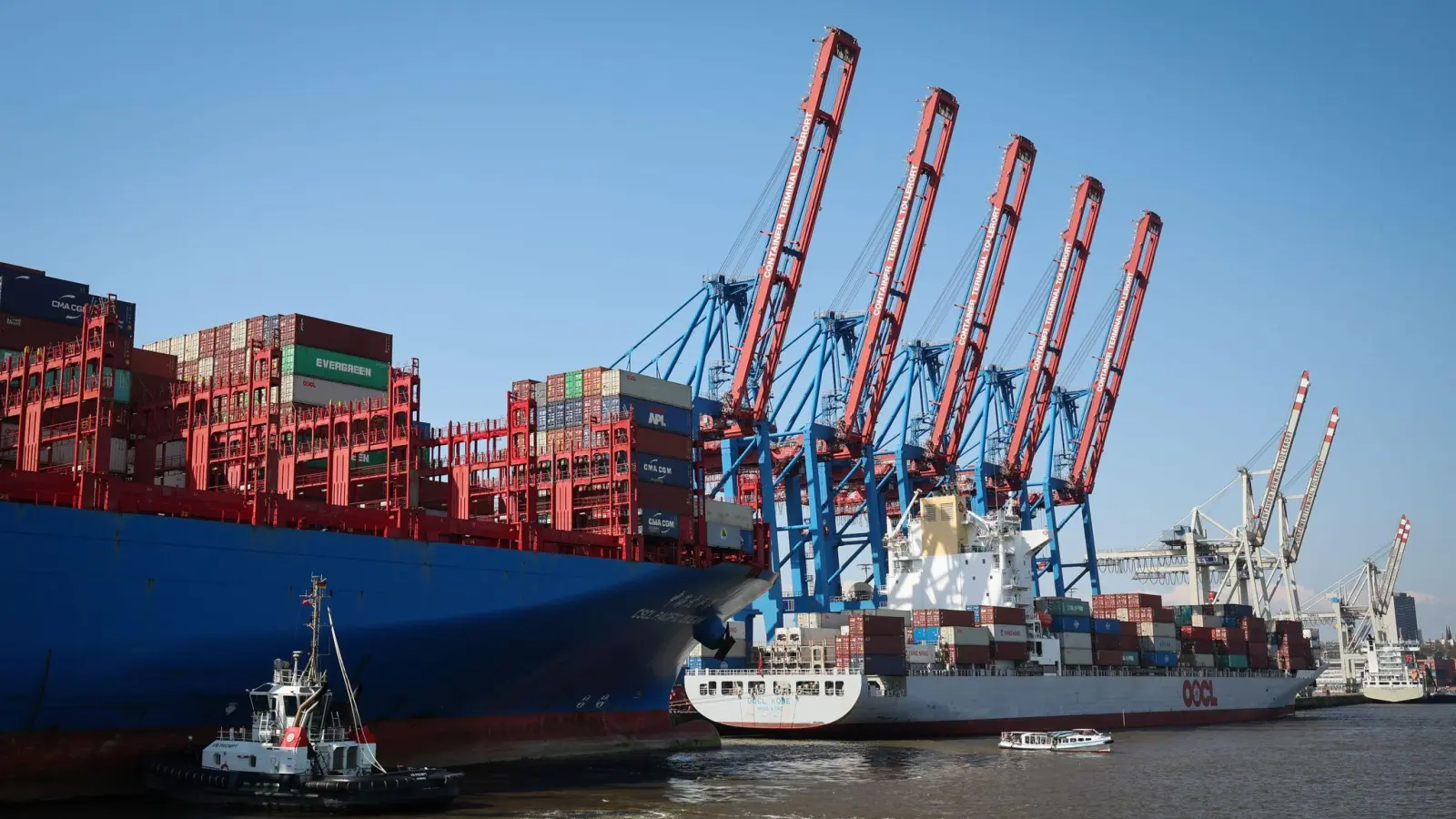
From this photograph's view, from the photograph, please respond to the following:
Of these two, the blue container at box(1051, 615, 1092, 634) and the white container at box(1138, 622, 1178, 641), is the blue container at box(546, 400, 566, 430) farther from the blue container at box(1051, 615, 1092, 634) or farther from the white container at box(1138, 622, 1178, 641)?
the white container at box(1138, 622, 1178, 641)

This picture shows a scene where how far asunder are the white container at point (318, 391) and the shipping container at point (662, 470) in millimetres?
8863

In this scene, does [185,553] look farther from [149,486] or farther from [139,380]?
[139,380]

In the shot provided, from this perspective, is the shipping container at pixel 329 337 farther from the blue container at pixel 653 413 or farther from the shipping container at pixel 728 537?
the shipping container at pixel 728 537

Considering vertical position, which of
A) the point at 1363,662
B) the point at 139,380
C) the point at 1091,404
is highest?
the point at 1091,404

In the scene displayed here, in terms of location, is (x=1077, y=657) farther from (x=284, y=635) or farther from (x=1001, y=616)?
(x=284, y=635)

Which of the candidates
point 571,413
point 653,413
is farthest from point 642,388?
point 571,413

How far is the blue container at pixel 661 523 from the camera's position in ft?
143

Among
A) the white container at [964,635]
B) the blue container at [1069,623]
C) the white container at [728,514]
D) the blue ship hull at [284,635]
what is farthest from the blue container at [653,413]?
the blue container at [1069,623]

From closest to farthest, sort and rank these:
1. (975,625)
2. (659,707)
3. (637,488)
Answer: (637,488), (659,707), (975,625)

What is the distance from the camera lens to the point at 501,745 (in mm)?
40062

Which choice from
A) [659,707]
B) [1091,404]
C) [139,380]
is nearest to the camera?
[139,380]

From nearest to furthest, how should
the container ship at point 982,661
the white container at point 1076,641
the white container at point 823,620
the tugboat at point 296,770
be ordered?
1. the tugboat at point 296,770
2. the container ship at point 982,661
3. the white container at point 823,620
4. the white container at point 1076,641

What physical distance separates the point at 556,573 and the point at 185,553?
36.9ft

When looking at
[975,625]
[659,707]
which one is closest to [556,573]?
[659,707]
